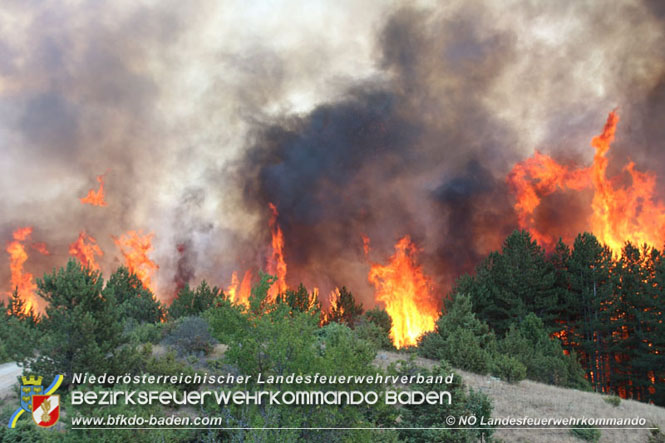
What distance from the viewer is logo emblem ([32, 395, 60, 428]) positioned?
13165mm

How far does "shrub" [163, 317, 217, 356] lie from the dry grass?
12369mm

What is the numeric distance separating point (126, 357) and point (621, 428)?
81.3 ft

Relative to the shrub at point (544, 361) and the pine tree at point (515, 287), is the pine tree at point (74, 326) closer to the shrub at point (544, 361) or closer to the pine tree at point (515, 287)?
the shrub at point (544, 361)

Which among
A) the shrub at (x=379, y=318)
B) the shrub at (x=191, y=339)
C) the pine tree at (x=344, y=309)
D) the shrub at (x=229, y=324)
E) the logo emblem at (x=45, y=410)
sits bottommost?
the logo emblem at (x=45, y=410)

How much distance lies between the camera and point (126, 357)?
60.4 ft

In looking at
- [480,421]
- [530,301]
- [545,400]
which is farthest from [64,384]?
[530,301]

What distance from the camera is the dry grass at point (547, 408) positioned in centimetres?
1870

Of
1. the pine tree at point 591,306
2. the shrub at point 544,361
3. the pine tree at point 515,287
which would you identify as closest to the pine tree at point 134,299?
the shrub at point 544,361

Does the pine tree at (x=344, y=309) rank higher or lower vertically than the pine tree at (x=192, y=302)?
higher

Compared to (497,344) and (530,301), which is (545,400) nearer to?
(497,344)

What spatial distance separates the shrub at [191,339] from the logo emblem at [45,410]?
14110 mm

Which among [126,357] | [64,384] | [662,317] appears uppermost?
[662,317]

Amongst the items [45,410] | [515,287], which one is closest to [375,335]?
→ [45,410]

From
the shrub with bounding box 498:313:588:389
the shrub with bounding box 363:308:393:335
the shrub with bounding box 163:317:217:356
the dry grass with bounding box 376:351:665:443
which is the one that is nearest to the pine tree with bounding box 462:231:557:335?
the shrub with bounding box 498:313:588:389
